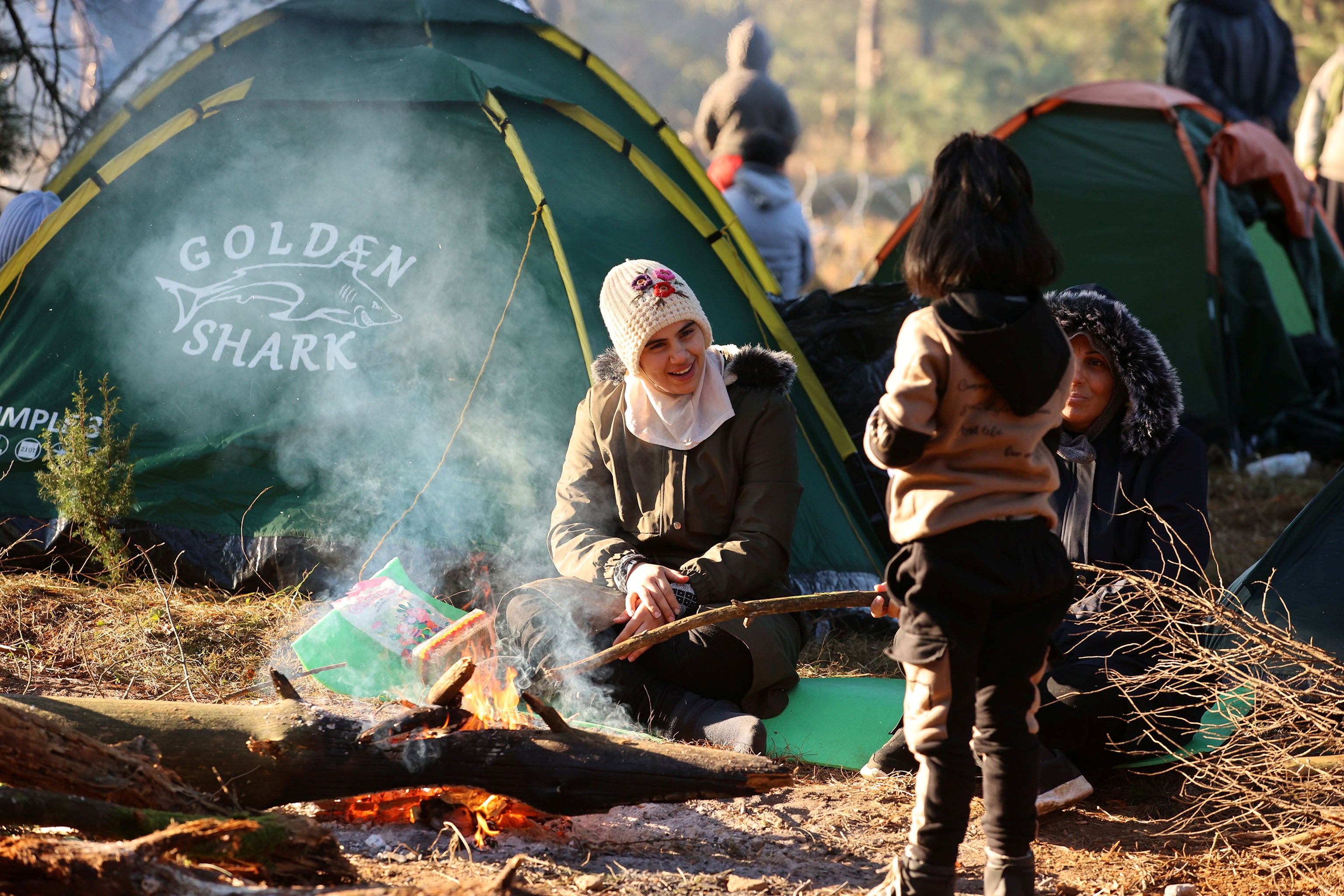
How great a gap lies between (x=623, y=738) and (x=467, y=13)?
333 cm

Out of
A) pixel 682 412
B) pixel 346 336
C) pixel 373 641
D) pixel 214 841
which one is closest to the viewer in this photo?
pixel 214 841

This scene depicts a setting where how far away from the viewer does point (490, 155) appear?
4.25 m

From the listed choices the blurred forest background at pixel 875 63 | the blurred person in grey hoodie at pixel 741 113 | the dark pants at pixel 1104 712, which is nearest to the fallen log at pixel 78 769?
the dark pants at pixel 1104 712

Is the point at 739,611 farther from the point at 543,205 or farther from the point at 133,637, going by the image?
the point at 133,637

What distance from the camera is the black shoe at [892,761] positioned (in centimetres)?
→ 300

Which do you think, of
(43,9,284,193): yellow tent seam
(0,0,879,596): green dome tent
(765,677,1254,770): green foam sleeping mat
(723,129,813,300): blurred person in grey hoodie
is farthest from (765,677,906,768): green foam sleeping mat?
(723,129,813,300): blurred person in grey hoodie

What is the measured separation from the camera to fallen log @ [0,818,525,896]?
1.83 metres

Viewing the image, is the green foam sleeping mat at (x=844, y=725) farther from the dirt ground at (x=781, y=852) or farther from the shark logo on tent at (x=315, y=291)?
the shark logo on tent at (x=315, y=291)

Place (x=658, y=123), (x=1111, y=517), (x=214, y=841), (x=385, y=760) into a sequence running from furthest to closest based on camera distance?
(x=658, y=123) → (x=1111, y=517) → (x=385, y=760) → (x=214, y=841)

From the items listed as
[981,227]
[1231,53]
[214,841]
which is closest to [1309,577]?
[981,227]

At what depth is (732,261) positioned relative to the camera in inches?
185

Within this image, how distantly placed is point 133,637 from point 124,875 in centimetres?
205

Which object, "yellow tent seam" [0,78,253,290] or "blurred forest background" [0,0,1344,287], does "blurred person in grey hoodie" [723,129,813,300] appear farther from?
"blurred forest background" [0,0,1344,287]

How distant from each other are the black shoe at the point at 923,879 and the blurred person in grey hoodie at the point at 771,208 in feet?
16.4
